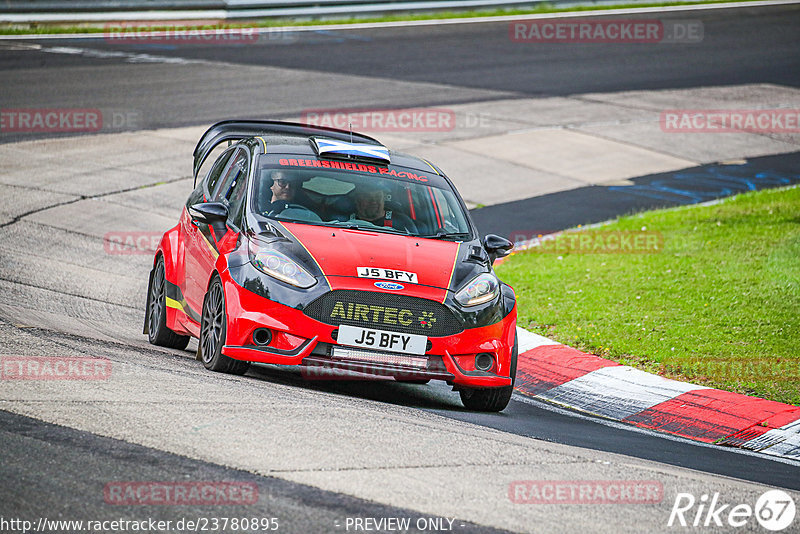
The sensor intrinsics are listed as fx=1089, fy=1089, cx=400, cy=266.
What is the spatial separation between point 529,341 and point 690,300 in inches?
77.4

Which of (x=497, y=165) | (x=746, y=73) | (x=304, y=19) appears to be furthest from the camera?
(x=304, y=19)

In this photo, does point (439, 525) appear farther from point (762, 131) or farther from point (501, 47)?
point (501, 47)

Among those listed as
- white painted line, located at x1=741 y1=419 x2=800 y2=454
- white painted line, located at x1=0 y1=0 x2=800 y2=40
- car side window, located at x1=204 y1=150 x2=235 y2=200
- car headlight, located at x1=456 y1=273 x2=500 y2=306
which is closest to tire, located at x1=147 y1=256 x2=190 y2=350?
car side window, located at x1=204 y1=150 x2=235 y2=200

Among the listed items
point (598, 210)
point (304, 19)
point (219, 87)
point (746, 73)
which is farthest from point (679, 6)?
point (598, 210)

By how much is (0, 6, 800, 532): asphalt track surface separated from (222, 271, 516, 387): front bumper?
39 cm

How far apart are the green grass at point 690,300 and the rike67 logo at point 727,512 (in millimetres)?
2895

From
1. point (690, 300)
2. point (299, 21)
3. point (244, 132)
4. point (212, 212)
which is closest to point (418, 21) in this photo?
point (299, 21)

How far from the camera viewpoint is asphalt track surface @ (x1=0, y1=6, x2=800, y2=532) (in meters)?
4.91

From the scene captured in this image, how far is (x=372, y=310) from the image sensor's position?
6.95 meters

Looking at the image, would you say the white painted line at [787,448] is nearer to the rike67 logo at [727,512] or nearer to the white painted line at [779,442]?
the white painted line at [779,442]

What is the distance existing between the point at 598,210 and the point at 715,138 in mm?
6523

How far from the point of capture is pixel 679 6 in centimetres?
3575

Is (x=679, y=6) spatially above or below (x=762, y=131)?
above

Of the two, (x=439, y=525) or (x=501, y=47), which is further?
(x=501, y=47)
